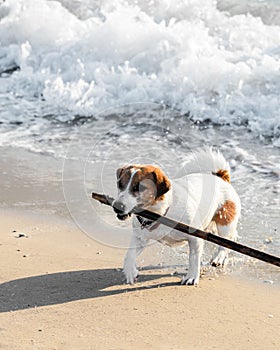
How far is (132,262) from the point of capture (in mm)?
4355

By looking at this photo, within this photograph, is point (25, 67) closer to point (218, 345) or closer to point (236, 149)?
point (236, 149)

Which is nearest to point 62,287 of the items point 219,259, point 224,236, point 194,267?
point 194,267

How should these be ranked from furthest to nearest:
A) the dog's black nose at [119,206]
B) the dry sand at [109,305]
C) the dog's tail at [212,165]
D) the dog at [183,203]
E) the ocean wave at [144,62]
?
the ocean wave at [144,62]
the dog's tail at [212,165]
the dog at [183,203]
the dog's black nose at [119,206]
the dry sand at [109,305]

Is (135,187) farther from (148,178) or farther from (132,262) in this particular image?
(132,262)

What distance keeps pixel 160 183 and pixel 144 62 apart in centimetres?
586

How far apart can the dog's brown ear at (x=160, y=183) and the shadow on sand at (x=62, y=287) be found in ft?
2.13

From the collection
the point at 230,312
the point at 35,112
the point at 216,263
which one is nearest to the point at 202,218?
the point at 216,263

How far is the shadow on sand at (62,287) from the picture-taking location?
4.05m

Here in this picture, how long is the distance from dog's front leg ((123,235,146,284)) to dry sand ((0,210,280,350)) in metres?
0.06

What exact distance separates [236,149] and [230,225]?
8.09 ft

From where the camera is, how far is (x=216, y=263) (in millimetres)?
4770

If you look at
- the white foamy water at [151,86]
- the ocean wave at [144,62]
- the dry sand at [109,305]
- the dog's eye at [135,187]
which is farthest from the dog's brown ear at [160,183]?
the ocean wave at [144,62]

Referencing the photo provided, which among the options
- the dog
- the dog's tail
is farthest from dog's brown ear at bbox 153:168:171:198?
the dog's tail

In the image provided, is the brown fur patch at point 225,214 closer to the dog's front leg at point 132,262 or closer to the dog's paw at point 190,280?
the dog's paw at point 190,280
